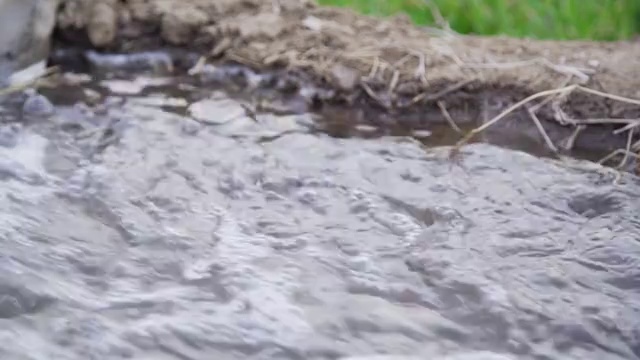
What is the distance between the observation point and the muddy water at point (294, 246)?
2.87 m

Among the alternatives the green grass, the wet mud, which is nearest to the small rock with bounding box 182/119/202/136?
the wet mud

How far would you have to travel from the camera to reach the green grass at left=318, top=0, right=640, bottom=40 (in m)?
5.27

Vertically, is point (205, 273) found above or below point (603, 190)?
below

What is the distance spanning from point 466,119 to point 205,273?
1885 mm

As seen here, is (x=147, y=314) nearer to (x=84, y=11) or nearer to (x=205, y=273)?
(x=205, y=273)

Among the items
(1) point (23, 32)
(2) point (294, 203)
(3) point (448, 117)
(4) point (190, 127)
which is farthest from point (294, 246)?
(1) point (23, 32)

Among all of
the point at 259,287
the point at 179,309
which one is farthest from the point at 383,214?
the point at 179,309

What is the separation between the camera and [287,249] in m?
3.35

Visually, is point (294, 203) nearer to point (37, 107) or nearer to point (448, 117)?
point (448, 117)

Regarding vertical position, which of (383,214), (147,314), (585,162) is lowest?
(147,314)

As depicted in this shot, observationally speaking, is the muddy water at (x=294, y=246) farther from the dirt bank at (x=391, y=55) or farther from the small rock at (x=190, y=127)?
the dirt bank at (x=391, y=55)

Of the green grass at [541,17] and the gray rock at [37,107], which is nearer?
the gray rock at [37,107]

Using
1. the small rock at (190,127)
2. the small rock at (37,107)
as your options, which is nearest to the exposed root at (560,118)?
the small rock at (190,127)

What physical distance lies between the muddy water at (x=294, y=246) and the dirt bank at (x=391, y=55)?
435mm
